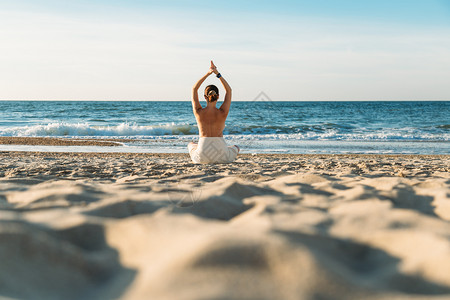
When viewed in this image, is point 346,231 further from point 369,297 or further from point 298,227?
point 369,297

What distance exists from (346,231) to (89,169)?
380 cm

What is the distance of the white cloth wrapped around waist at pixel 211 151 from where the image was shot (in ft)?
16.8

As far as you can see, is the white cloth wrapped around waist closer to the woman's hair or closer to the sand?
the woman's hair

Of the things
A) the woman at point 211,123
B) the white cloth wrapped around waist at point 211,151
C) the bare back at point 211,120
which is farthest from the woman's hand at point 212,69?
the white cloth wrapped around waist at point 211,151

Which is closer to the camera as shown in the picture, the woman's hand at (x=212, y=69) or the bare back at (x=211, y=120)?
the woman's hand at (x=212, y=69)

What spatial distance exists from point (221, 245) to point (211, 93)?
3.55 meters

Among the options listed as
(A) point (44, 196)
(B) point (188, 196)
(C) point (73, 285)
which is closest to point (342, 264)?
(C) point (73, 285)

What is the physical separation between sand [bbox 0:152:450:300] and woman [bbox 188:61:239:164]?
87.7 inches

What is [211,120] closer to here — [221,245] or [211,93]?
[211,93]

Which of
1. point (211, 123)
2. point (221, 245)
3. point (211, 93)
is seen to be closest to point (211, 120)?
point (211, 123)

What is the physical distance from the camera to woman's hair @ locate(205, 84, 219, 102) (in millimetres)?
4996

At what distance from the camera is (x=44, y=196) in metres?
2.68

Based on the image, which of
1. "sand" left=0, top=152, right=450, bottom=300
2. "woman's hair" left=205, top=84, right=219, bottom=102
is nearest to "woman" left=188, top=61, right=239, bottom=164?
"woman's hair" left=205, top=84, right=219, bottom=102

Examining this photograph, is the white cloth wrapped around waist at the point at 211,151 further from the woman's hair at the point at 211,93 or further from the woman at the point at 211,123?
the woman's hair at the point at 211,93
